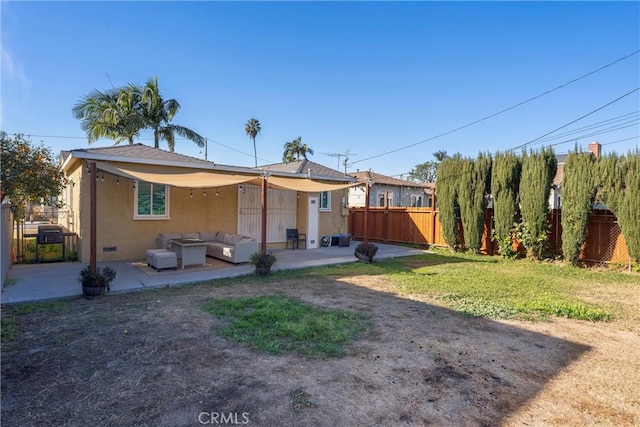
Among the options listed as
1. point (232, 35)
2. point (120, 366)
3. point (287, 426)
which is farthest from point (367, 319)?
point (232, 35)

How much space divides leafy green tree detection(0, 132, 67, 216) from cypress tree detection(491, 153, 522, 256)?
1443 cm

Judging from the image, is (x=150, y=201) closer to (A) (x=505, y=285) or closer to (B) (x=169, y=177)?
(B) (x=169, y=177)

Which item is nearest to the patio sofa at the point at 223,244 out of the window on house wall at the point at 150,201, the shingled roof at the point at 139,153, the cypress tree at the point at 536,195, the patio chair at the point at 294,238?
the window on house wall at the point at 150,201

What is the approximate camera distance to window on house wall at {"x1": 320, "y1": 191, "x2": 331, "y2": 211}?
14727mm

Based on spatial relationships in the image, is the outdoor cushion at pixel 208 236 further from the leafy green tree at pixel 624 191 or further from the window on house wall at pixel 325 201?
the leafy green tree at pixel 624 191

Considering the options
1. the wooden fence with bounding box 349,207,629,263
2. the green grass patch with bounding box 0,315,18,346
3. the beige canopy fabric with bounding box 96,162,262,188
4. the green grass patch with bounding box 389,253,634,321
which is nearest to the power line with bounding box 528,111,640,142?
the wooden fence with bounding box 349,207,629,263

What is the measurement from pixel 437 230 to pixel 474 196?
2.73 metres

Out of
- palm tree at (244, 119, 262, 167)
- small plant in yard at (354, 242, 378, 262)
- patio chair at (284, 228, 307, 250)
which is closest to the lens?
small plant in yard at (354, 242, 378, 262)

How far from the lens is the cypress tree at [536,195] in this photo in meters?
10.9

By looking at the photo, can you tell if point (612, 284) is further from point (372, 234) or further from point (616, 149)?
point (372, 234)

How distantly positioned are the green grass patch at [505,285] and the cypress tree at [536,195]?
2.42 feet

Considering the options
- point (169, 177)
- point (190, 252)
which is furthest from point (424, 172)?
point (169, 177)

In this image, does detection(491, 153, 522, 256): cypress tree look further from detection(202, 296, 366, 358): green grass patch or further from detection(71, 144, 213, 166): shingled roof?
detection(71, 144, 213, 166): shingled roof

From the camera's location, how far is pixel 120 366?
3545 millimetres
